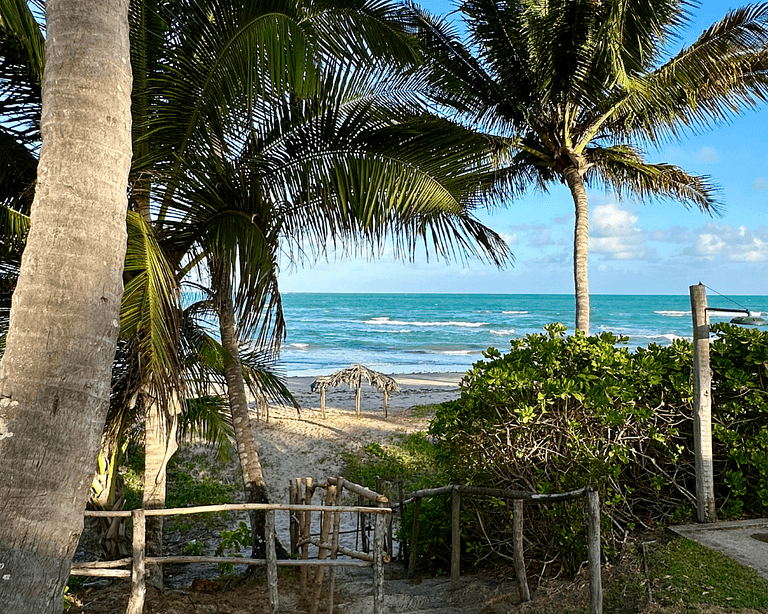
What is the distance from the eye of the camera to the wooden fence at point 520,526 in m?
4.42

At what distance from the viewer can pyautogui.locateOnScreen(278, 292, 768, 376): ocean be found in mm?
34219

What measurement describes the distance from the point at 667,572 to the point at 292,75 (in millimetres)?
4275

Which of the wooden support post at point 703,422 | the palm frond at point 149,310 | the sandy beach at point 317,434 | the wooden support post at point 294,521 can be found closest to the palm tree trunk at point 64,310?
the palm frond at point 149,310

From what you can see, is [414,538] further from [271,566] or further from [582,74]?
[582,74]

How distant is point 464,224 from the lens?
5.65 m

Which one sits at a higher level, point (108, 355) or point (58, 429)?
point (108, 355)

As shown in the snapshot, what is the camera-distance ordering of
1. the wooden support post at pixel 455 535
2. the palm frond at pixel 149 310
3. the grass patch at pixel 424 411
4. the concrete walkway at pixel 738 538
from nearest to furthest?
the palm frond at pixel 149 310
the concrete walkway at pixel 738 538
the wooden support post at pixel 455 535
the grass patch at pixel 424 411

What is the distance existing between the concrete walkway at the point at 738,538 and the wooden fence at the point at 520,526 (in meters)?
1.07

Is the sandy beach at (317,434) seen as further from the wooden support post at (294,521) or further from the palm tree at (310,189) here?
the palm tree at (310,189)

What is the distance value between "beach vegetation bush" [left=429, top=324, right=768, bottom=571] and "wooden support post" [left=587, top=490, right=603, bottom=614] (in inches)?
28.0

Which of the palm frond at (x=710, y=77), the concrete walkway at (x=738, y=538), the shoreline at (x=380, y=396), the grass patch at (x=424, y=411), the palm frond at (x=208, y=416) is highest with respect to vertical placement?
the palm frond at (x=710, y=77)

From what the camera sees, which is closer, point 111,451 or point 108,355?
point 108,355

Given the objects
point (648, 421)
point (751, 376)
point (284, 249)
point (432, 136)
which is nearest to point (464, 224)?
point (432, 136)

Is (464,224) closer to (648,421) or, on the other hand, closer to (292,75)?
(292,75)
